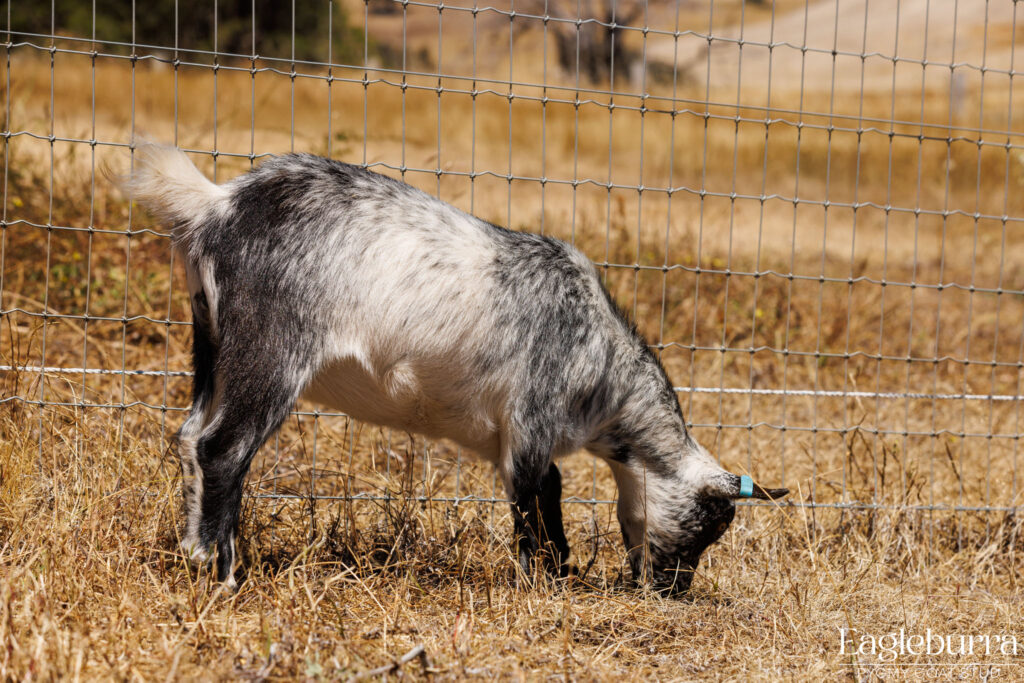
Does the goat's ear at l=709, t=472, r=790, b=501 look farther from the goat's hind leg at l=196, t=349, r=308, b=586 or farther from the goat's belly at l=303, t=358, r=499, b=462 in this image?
the goat's hind leg at l=196, t=349, r=308, b=586

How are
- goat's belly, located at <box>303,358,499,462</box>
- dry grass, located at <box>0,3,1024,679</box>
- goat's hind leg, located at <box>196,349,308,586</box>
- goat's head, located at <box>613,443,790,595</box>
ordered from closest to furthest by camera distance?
dry grass, located at <box>0,3,1024,679</box>, goat's hind leg, located at <box>196,349,308,586</box>, goat's belly, located at <box>303,358,499,462</box>, goat's head, located at <box>613,443,790,595</box>

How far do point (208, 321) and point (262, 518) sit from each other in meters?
0.97

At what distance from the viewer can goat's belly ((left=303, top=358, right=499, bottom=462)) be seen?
3412 millimetres

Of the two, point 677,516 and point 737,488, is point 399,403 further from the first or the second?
point 737,488

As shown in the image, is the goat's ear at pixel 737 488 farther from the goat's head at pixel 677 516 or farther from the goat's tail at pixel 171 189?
the goat's tail at pixel 171 189

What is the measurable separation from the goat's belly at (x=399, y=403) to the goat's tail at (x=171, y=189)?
0.63 meters

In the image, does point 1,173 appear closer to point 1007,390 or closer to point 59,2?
point 1007,390

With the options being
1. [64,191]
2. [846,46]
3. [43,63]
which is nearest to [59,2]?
[43,63]

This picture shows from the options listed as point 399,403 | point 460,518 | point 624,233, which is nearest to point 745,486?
point 460,518

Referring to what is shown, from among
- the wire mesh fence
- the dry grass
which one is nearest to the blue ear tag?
the dry grass

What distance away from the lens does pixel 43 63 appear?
18.2m

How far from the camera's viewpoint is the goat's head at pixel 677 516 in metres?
3.97

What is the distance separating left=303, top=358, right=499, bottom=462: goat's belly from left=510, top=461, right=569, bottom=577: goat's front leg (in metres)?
0.20

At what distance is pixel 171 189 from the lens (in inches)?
128
